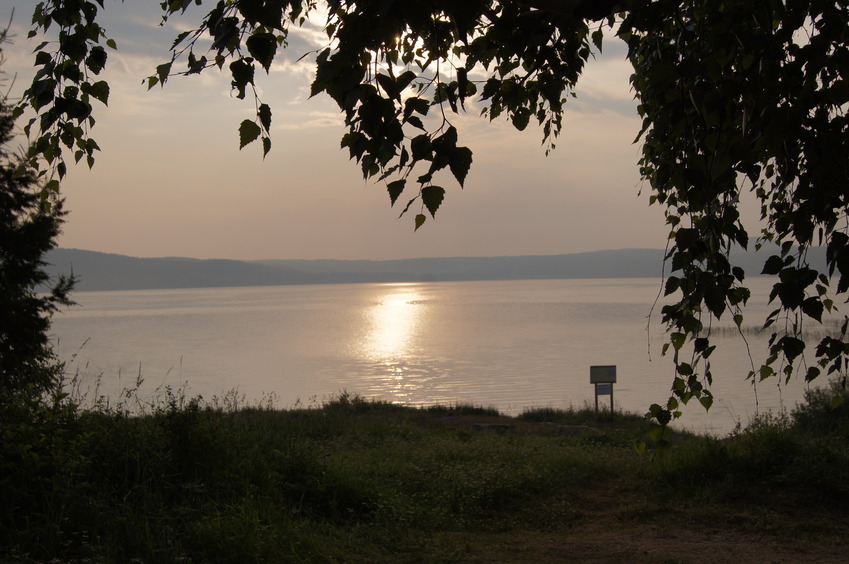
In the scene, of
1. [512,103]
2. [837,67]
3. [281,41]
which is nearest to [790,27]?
[837,67]

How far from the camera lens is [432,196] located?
1.99m

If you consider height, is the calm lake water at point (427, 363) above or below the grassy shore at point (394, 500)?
below

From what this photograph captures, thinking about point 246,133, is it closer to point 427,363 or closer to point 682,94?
point 682,94

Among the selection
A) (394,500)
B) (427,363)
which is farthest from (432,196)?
(427,363)

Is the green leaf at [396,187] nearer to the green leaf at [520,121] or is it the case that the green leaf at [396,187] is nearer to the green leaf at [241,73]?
the green leaf at [241,73]

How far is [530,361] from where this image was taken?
37.2 m

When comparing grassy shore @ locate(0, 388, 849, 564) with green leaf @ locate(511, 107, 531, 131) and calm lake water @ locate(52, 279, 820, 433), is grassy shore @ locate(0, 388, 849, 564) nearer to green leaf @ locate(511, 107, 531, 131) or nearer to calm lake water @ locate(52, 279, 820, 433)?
green leaf @ locate(511, 107, 531, 131)

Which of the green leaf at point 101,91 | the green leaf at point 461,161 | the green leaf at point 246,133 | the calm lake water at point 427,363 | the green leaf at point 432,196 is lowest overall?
the calm lake water at point 427,363

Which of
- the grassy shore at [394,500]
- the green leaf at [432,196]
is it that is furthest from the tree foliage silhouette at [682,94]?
the grassy shore at [394,500]

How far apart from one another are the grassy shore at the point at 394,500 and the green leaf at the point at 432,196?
2272 mm

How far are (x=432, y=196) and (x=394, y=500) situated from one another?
5.18 meters

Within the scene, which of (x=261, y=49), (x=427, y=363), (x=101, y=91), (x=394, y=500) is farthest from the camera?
(x=427, y=363)

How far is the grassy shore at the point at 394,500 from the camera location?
191 inches

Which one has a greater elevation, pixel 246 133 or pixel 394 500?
pixel 246 133
